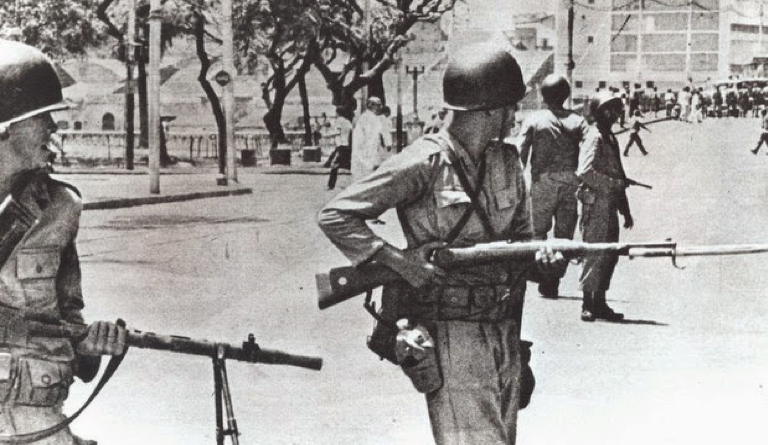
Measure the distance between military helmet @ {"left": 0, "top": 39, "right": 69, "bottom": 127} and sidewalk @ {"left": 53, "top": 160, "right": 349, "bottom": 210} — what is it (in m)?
3.18

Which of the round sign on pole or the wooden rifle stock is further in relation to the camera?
the round sign on pole

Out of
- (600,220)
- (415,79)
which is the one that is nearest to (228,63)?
(415,79)

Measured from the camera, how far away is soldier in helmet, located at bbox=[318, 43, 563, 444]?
4957 mm

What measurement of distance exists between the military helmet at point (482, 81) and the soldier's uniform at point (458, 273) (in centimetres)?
15

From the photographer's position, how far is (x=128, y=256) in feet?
25.6

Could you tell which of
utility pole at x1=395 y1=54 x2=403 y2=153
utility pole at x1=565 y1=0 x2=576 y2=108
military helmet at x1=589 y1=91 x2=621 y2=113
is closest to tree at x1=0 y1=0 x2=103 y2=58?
utility pole at x1=395 y1=54 x2=403 y2=153

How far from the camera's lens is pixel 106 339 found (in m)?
4.69

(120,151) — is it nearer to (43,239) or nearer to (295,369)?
(295,369)

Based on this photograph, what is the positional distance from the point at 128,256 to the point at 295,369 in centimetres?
119

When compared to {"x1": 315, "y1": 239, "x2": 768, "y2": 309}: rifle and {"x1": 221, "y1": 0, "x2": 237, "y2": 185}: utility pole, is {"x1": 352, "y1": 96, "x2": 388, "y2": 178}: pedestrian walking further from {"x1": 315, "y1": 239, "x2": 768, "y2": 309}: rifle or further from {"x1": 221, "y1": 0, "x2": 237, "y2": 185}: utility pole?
{"x1": 315, "y1": 239, "x2": 768, "y2": 309}: rifle

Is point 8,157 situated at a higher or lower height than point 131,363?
higher

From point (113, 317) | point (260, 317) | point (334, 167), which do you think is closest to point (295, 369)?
point (260, 317)

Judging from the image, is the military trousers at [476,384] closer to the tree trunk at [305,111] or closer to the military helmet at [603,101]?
the military helmet at [603,101]

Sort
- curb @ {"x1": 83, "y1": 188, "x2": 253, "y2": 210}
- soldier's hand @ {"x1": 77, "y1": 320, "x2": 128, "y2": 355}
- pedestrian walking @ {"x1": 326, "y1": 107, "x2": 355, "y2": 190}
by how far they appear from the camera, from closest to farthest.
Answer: soldier's hand @ {"x1": 77, "y1": 320, "x2": 128, "y2": 355} → pedestrian walking @ {"x1": 326, "y1": 107, "x2": 355, "y2": 190} → curb @ {"x1": 83, "y1": 188, "x2": 253, "y2": 210}
